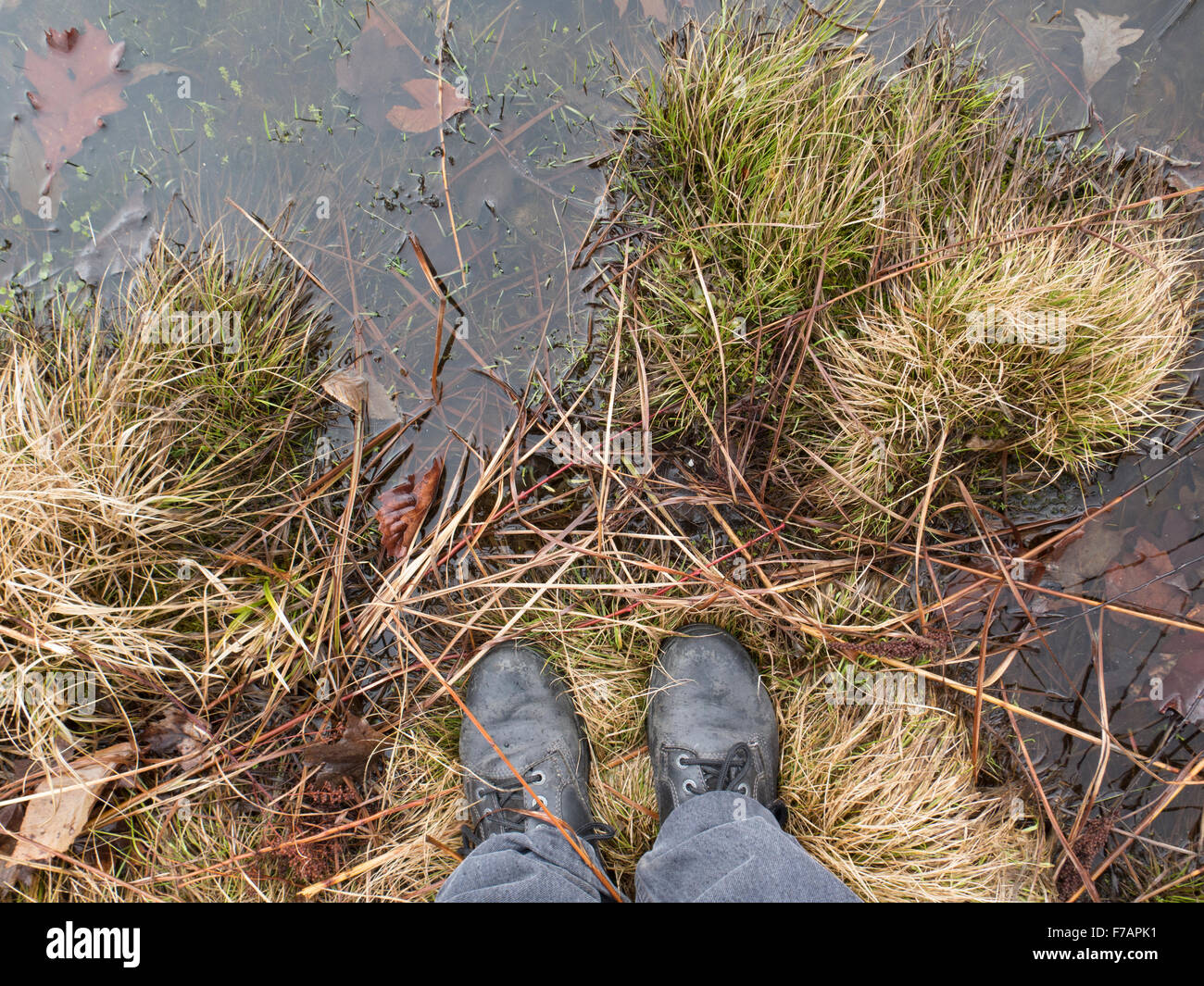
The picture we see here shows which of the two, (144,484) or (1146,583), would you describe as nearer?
(144,484)

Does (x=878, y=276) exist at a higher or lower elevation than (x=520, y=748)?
higher

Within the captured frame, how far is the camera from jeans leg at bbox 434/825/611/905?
1789 mm

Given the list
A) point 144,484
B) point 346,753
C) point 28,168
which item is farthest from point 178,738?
point 28,168

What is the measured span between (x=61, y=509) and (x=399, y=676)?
3.82 feet

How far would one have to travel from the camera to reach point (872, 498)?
7.28 feet

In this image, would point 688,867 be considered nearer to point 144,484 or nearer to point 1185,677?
point 1185,677

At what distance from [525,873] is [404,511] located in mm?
1190

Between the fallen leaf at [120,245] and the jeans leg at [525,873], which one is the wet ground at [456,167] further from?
the jeans leg at [525,873]

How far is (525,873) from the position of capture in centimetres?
193

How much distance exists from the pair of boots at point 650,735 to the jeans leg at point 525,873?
5.0 inches

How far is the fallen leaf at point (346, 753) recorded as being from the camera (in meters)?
2.19

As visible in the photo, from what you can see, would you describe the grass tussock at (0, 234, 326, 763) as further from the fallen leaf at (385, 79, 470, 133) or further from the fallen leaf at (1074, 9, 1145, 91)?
the fallen leaf at (1074, 9, 1145, 91)

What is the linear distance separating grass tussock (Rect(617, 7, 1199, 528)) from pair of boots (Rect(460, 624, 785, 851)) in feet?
2.28
